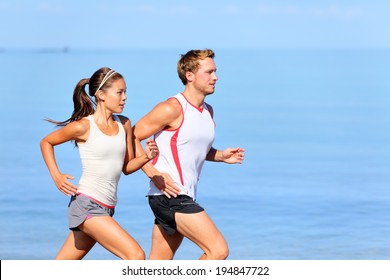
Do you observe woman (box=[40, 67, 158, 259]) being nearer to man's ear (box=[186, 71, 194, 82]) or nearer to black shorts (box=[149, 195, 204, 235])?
black shorts (box=[149, 195, 204, 235])

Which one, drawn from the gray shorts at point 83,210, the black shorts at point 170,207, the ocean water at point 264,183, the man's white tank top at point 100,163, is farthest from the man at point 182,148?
the ocean water at point 264,183

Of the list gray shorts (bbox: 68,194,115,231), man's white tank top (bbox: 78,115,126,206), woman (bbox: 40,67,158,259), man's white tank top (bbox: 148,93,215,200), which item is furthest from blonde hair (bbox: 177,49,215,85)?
gray shorts (bbox: 68,194,115,231)

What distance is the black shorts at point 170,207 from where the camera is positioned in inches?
271

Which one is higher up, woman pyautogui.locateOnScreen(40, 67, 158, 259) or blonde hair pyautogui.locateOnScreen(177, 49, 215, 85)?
blonde hair pyautogui.locateOnScreen(177, 49, 215, 85)

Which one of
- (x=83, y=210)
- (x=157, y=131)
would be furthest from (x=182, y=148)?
(x=83, y=210)

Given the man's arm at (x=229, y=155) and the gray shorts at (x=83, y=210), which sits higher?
the man's arm at (x=229, y=155)

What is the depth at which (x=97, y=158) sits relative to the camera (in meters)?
6.68

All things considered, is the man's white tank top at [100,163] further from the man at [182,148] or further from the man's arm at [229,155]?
the man's arm at [229,155]

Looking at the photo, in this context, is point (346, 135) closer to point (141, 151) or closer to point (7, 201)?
point (7, 201)

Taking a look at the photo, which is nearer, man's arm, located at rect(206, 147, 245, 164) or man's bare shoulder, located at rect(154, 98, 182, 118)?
man's bare shoulder, located at rect(154, 98, 182, 118)

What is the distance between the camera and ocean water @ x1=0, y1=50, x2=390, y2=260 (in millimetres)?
10734

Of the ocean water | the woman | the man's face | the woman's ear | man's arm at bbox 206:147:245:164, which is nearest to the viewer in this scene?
the woman

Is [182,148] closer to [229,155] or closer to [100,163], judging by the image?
[229,155]

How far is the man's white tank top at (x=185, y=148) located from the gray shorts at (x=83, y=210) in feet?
1.46
